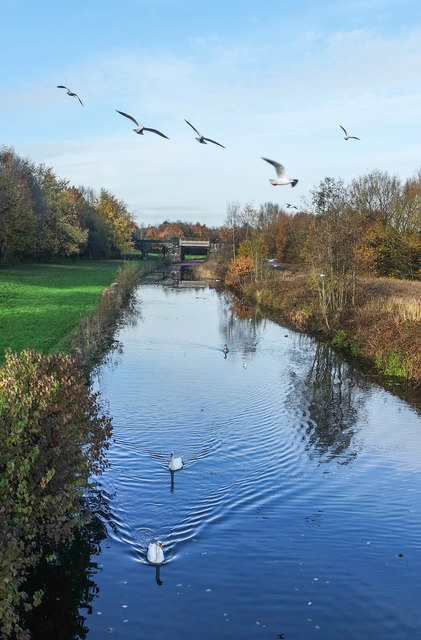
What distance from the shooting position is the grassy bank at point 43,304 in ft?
77.7

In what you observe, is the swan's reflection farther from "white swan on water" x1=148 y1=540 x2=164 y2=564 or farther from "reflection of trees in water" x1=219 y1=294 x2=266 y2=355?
"reflection of trees in water" x1=219 y1=294 x2=266 y2=355

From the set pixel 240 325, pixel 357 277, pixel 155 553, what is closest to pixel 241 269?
pixel 240 325

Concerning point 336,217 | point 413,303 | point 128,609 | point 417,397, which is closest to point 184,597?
→ point 128,609

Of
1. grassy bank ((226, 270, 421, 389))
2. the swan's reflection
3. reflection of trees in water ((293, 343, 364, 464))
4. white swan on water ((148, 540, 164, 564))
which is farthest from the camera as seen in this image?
grassy bank ((226, 270, 421, 389))

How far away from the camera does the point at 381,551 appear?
957 centimetres

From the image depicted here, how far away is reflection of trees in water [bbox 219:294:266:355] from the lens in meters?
28.8

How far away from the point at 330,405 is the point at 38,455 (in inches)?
491

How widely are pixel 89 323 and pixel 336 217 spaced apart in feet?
45.5

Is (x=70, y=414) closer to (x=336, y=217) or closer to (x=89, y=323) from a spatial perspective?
(x=89, y=323)

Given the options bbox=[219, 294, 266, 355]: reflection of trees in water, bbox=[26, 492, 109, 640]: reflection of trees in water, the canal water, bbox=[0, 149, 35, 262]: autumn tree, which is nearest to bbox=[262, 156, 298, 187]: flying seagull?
the canal water

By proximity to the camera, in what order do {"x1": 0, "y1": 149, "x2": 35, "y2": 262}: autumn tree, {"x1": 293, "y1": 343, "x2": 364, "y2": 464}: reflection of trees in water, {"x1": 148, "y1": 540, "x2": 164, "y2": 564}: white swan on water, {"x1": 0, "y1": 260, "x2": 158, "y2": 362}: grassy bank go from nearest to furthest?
{"x1": 148, "y1": 540, "x2": 164, "y2": 564}: white swan on water, {"x1": 293, "y1": 343, "x2": 364, "y2": 464}: reflection of trees in water, {"x1": 0, "y1": 260, "x2": 158, "y2": 362}: grassy bank, {"x1": 0, "y1": 149, "x2": 35, "y2": 262}: autumn tree

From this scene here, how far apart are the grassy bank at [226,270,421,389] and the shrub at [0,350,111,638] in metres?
15.4

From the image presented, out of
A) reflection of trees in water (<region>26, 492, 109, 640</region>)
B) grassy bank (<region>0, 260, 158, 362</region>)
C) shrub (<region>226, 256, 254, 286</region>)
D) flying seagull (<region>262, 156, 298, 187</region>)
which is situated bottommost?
reflection of trees in water (<region>26, 492, 109, 640</region>)

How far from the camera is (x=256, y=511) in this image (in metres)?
10.9
